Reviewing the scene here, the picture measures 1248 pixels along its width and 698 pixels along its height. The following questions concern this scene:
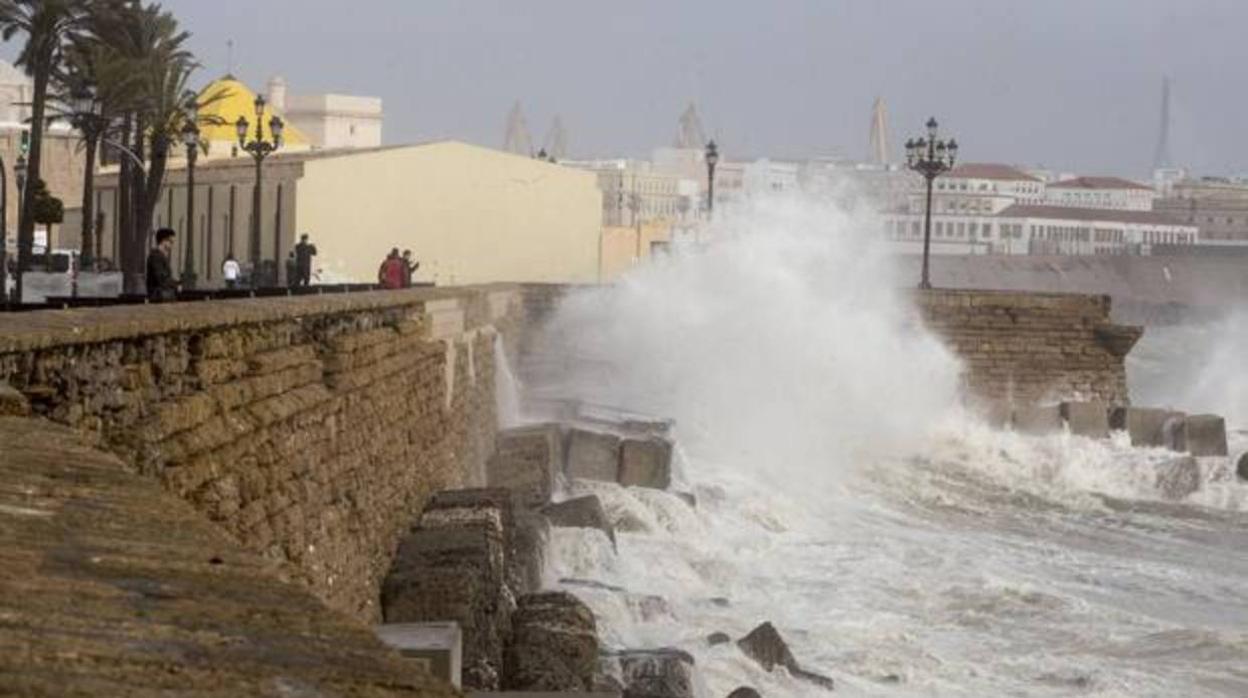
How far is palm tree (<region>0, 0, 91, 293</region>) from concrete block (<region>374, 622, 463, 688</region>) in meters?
21.4

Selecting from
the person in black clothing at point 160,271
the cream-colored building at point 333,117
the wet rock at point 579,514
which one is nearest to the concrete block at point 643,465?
the wet rock at point 579,514

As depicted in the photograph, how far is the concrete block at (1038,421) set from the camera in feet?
113

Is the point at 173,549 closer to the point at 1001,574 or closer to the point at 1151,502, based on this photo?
the point at 1001,574

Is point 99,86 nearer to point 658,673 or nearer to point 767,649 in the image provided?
point 767,649

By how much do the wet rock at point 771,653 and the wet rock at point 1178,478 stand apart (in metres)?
18.9

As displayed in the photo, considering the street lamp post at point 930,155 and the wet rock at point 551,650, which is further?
the street lamp post at point 930,155

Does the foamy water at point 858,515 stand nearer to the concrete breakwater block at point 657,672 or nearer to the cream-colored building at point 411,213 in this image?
the concrete breakwater block at point 657,672

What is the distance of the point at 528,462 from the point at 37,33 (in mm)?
18974

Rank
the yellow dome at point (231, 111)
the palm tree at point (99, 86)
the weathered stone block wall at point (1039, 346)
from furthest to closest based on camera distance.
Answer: the yellow dome at point (231, 111)
the palm tree at point (99, 86)
the weathered stone block wall at point (1039, 346)

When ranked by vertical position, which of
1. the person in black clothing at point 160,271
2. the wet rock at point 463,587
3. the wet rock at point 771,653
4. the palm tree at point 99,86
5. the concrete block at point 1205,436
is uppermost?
the palm tree at point 99,86

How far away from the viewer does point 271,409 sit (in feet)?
28.7

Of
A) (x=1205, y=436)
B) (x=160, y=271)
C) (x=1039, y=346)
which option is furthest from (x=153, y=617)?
(x=1039, y=346)

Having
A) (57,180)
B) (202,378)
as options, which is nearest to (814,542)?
(202,378)

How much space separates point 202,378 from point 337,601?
185 centimetres
